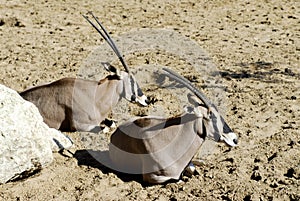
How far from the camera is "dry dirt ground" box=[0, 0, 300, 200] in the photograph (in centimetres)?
567

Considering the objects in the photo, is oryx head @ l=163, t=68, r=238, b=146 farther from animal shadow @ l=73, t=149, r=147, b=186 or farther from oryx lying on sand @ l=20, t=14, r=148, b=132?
oryx lying on sand @ l=20, t=14, r=148, b=132

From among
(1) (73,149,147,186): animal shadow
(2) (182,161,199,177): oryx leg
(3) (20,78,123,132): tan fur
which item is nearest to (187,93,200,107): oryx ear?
(2) (182,161,199,177): oryx leg

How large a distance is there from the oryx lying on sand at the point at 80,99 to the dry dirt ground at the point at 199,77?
277 millimetres

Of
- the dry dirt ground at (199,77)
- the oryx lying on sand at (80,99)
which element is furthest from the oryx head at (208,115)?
the oryx lying on sand at (80,99)

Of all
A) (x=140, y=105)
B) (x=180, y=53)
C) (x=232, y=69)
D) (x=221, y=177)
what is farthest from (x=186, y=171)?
(x=180, y=53)

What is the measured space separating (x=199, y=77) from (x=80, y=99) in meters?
2.20

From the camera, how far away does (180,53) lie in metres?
9.83

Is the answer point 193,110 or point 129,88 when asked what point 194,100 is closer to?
point 193,110

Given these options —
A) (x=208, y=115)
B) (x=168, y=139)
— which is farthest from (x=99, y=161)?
(x=208, y=115)

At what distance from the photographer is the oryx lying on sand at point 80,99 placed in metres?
7.23

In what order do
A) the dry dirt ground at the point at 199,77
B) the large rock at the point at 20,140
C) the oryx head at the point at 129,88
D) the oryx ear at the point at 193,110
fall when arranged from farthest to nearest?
the oryx head at the point at 129,88
the oryx ear at the point at 193,110
the dry dirt ground at the point at 199,77
the large rock at the point at 20,140

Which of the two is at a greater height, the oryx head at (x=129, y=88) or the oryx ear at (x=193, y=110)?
the oryx ear at (x=193, y=110)

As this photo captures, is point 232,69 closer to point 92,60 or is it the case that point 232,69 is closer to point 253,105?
point 253,105

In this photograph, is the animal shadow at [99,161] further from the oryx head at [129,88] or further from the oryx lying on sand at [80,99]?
the oryx head at [129,88]
